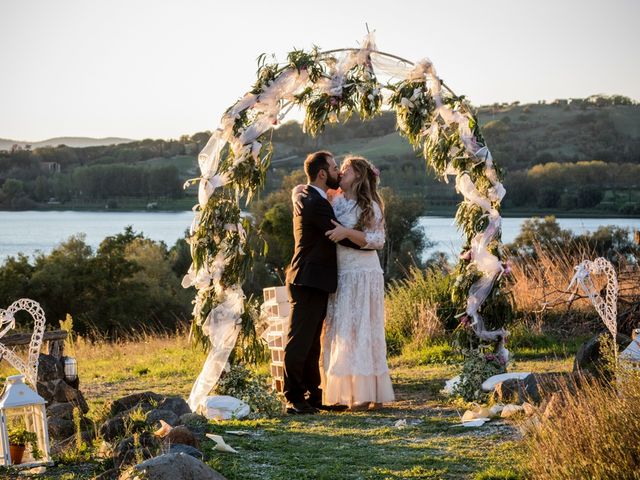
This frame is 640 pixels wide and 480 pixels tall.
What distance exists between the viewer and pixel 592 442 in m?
4.76

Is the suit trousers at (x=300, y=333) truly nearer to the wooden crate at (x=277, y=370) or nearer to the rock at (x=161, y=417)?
the wooden crate at (x=277, y=370)

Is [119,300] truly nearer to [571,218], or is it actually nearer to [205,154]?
[205,154]

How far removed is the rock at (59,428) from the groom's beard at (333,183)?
3.13 meters

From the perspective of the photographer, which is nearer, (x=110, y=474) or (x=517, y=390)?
(x=110, y=474)

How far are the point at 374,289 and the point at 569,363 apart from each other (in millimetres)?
3083

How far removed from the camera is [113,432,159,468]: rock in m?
5.38

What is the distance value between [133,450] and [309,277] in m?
3.10

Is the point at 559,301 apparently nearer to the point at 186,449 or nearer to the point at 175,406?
the point at 175,406

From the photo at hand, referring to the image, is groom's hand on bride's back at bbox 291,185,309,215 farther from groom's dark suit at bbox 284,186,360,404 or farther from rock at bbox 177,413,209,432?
rock at bbox 177,413,209,432

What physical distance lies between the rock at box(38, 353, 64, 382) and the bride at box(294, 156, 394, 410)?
2682mm

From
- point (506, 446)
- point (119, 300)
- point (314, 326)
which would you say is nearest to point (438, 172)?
point (314, 326)

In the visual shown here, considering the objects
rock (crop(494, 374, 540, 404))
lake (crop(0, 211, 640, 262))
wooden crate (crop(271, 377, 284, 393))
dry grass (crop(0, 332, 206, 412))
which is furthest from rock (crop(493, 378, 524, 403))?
lake (crop(0, 211, 640, 262))

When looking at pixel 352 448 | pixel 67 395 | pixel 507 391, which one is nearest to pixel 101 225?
pixel 67 395

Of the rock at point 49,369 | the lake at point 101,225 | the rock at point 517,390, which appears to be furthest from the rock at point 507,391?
the lake at point 101,225
